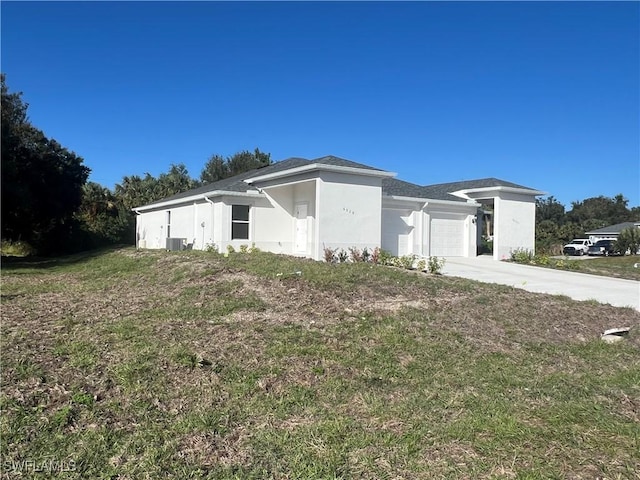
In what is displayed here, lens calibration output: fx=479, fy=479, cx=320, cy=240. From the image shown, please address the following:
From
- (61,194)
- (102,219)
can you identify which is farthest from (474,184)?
(102,219)

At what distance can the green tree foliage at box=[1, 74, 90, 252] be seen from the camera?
64.0 ft

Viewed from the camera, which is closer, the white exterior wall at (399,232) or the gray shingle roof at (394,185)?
the gray shingle roof at (394,185)

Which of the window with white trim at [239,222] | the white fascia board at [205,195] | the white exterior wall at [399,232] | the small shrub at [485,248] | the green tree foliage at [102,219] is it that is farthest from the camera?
the green tree foliage at [102,219]

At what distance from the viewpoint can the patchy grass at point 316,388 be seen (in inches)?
135

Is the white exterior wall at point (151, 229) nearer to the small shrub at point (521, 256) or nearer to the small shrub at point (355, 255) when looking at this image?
the small shrub at point (355, 255)

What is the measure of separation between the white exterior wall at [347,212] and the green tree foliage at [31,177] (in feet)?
41.5

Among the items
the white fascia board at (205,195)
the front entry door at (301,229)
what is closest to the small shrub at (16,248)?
the white fascia board at (205,195)

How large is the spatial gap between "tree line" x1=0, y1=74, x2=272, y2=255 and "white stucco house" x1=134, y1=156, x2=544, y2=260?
18.5 ft

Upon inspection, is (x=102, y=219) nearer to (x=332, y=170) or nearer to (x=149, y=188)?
(x=149, y=188)

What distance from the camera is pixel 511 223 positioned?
821 inches

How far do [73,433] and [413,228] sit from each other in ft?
56.0

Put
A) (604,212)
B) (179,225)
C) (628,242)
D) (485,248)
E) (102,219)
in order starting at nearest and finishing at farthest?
(179,225), (485,248), (102,219), (628,242), (604,212)

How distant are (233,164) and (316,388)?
39.0m

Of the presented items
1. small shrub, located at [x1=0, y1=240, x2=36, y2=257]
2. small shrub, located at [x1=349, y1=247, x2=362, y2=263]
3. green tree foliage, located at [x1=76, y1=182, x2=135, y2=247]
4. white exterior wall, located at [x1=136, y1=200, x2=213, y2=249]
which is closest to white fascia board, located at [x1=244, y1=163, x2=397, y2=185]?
small shrub, located at [x1=349, y1=247, x2=362, y2=263]
